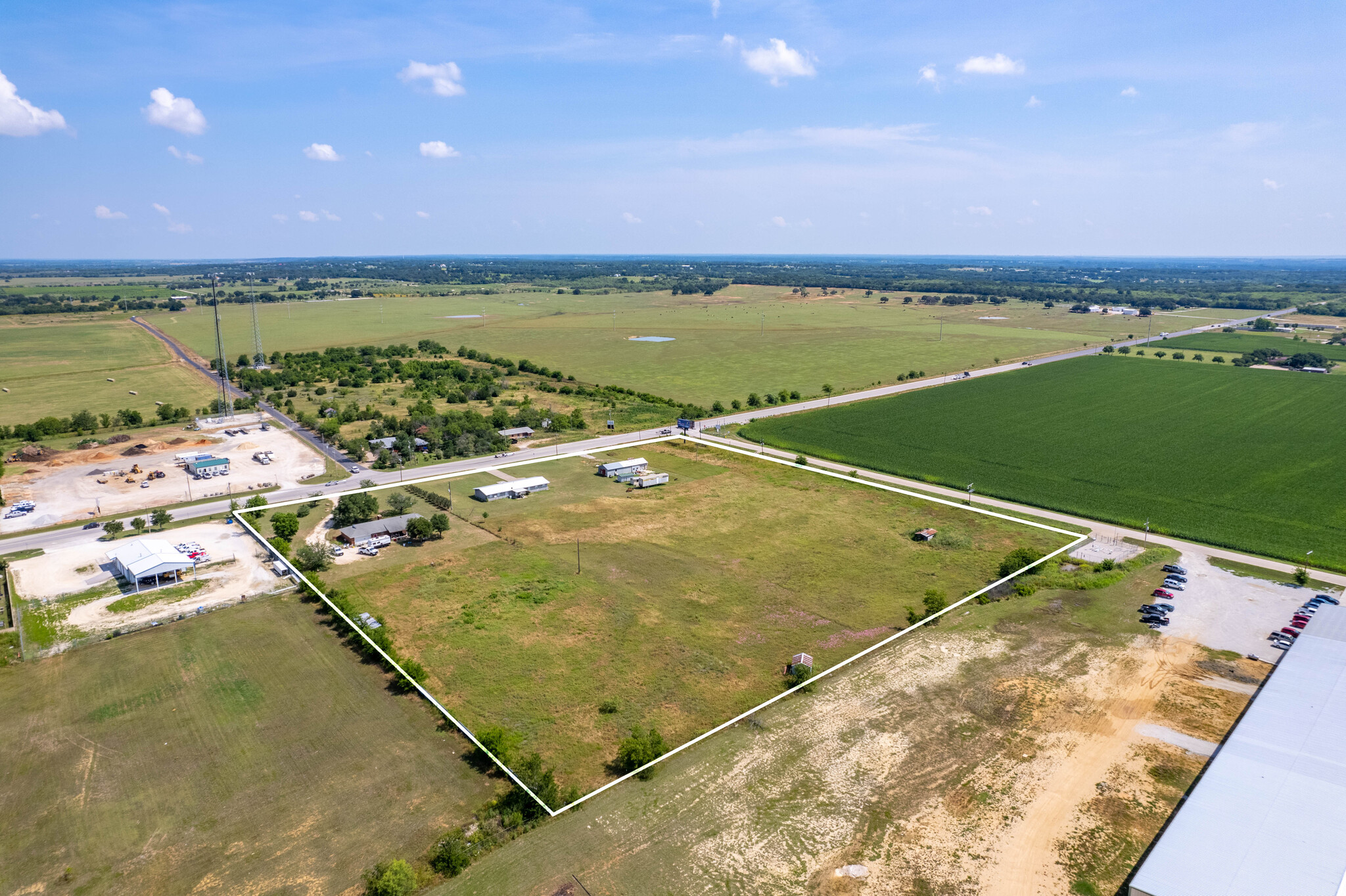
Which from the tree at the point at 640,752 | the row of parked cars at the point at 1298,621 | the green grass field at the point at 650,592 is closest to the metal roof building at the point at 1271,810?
the row of parked cars at the point at 1298,621

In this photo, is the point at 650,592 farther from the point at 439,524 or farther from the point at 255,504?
the point at 255,504

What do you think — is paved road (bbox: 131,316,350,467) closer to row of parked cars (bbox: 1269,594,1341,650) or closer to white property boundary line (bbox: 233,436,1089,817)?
white property boundary line (bbox: 233,436,1089,817)

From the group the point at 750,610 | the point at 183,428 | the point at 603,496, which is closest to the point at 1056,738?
the point at 750,610

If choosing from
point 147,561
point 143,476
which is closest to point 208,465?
point 143,476

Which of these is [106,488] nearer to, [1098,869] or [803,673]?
[803,673]

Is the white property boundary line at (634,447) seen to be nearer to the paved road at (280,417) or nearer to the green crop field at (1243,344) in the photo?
the paved road at (280,417)
